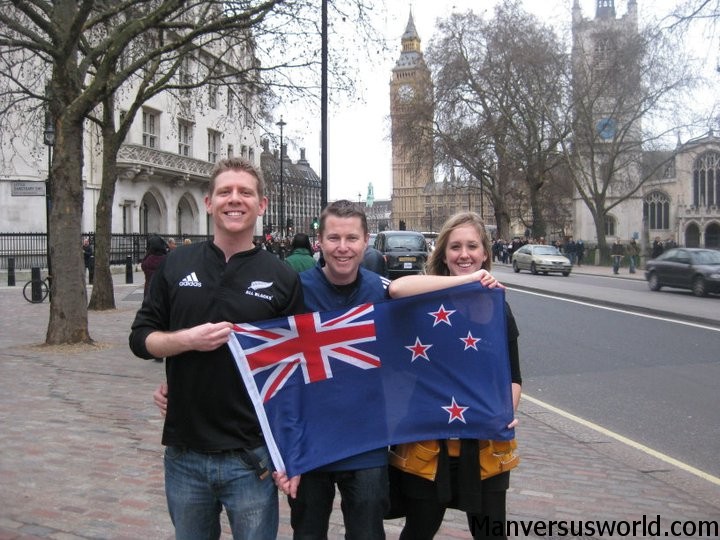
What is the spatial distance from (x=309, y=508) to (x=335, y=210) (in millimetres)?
1287

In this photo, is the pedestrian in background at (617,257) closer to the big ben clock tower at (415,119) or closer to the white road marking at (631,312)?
the white road marking at (631,312)

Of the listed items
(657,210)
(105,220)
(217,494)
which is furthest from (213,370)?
(657,210)

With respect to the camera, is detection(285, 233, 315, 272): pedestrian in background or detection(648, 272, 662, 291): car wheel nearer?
detection(285, 233, 315, 272): pedestrian in background

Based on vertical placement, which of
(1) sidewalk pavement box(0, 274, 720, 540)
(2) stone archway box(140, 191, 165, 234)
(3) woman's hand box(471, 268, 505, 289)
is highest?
(2) stone archway box(140, 191, 165, 234)

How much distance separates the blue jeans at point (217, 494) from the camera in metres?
2.59

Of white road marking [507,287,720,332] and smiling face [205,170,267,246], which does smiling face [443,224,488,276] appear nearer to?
smiling face [205,170,267,246]

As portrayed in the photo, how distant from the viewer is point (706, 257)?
22672mm

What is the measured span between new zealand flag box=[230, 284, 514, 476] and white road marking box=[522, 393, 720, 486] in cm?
319

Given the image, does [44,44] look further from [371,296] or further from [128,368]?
[371,296]

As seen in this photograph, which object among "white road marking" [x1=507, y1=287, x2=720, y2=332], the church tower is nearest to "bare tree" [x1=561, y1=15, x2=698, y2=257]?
the church tower

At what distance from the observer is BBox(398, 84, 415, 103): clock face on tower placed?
55.7m

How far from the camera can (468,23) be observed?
52094 mm

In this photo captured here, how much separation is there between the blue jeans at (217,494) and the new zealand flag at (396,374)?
0.31 meters

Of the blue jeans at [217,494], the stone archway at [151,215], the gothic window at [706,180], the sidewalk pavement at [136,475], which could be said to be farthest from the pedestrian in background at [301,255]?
the gothic window at [706,180]
